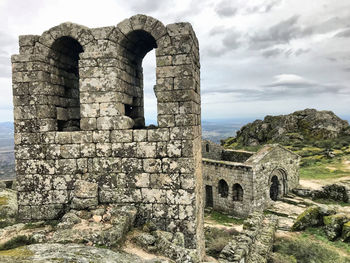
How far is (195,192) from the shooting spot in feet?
18.9

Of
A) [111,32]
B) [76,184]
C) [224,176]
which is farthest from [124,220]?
[224,176]

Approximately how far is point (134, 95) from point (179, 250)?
163 inches

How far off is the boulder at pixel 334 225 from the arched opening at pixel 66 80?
10215mm

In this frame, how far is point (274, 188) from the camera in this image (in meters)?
20.7

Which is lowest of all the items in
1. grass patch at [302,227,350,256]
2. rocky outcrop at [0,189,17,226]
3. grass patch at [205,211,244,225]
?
grass patch at [205,211,244,225]

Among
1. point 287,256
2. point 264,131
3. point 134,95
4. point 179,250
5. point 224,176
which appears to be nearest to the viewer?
point 179,250

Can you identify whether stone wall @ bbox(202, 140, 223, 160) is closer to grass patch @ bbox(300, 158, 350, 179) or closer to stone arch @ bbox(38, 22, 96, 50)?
grass patch @ bbox(300, 158, 350, 179)

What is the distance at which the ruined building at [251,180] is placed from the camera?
1803cm

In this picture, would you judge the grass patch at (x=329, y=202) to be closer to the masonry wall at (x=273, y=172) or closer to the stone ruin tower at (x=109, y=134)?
the masonry wall at (x=273, y=172)

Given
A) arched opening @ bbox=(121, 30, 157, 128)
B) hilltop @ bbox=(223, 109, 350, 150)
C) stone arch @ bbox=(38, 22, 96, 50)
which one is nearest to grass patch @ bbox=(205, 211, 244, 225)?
arched opening @ bbox=(121, 30, 157, 128)

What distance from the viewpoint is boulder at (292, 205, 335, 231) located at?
11.0 meters

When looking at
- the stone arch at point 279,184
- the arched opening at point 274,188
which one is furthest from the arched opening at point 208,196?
the arched opening at point 274,188

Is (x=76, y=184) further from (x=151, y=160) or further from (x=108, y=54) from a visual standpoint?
(x=108, y=54)

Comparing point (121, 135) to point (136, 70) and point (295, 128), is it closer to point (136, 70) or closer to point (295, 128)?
point (136, 70)
